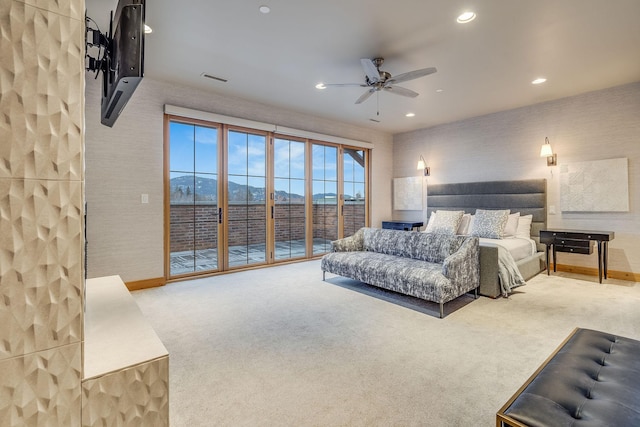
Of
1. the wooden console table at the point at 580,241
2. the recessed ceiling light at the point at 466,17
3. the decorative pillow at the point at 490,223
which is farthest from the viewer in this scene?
the decorative pillow at the point at 490,223

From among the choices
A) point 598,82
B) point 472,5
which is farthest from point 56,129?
point 598,82

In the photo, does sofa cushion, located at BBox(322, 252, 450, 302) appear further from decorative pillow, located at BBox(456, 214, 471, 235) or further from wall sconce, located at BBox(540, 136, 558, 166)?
wall sconce, located at BBox(540, 136, 558, 166)

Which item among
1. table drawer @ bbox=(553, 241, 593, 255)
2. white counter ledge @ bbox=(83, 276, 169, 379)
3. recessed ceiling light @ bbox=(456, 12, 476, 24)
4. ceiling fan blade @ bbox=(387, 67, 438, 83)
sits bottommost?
table drawer @ bbox=(553, 241, 593, 255)

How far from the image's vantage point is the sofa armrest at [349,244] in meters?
4.57

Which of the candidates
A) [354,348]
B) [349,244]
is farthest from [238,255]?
[354,348]

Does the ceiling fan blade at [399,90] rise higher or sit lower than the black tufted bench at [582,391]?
higher

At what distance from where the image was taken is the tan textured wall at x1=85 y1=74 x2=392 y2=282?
3783 mm

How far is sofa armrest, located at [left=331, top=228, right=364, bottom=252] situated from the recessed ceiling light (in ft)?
9.58

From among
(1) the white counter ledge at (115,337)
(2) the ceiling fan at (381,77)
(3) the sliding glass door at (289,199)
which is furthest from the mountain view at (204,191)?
(1) the white counter ledge at (115,337)

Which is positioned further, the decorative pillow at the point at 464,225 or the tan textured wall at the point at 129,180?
the decorative pillow at the point at 464,225

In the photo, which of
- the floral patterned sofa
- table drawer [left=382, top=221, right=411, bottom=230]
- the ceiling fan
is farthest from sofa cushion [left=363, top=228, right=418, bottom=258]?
table drawer [left=382, top=221, right=411, bottom=230]

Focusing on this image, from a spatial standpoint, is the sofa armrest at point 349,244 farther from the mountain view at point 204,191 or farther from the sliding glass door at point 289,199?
the mountain view at point 204,191

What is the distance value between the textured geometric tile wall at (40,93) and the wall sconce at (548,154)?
592cm

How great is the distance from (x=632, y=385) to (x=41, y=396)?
215cm
